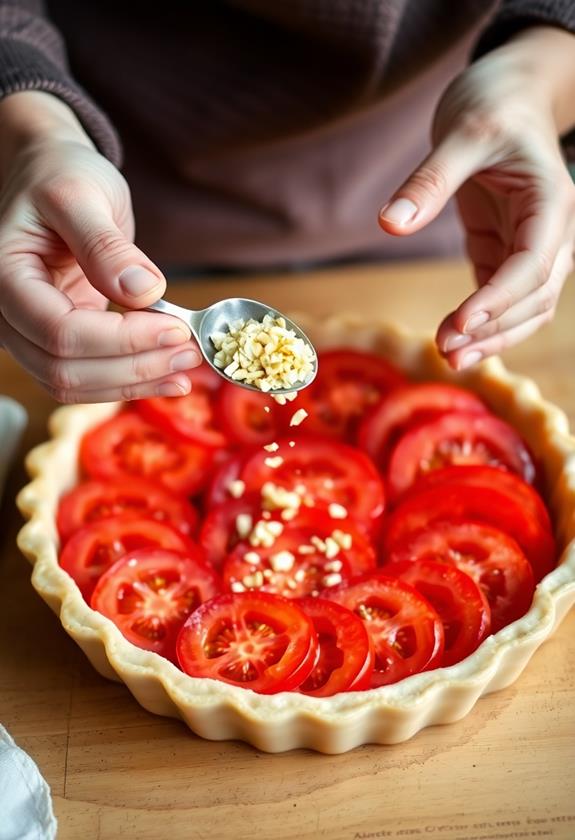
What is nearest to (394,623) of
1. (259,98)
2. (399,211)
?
(399,211)

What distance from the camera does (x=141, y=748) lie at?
1943 millimetres

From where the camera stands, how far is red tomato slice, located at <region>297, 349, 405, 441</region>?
2.61 m

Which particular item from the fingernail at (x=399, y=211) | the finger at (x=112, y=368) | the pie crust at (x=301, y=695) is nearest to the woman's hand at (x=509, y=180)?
the fingernail at (x=399, y=211)

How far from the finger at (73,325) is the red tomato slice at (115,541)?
51 cm

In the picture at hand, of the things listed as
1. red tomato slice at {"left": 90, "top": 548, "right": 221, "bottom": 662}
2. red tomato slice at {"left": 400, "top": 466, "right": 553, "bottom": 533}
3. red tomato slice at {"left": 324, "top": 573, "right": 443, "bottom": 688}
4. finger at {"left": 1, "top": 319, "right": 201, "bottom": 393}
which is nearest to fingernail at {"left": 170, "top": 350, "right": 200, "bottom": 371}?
finger at {"left": 1, "top": 319, "right": 201, "bottom": 393}

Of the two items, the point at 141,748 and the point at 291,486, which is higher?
the point at 291,486

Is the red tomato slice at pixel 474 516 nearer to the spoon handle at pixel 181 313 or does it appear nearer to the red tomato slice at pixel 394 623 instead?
the red tomato slice at pixel 394 623

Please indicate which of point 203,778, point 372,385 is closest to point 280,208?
point 372,385

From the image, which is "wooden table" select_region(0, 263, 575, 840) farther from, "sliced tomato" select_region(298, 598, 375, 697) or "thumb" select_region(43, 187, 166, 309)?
"thumb" select_region(43, 187, 166, 309)

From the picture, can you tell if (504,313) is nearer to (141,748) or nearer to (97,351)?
(97,351)

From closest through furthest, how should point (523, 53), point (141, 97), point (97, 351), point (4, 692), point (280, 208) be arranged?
point (97, 351) < point (4, 692) < point (523, 53) < point (141, 97) < point (280, 208)

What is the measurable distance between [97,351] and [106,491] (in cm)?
60

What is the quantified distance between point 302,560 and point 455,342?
607mm

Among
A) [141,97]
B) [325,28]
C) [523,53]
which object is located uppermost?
[523,53]
